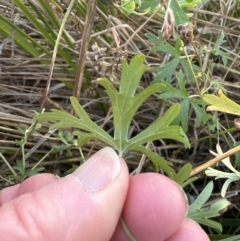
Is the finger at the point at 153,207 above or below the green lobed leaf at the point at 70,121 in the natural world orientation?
below

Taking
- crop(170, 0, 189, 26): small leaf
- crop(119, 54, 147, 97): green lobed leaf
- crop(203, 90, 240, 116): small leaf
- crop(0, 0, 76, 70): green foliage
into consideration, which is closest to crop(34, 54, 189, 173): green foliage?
crop(119, 54, 147, 97): green lobed leaf

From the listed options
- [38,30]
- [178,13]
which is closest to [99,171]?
[178,13]

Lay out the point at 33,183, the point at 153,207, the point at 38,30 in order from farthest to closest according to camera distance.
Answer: the point at 38,30, the point at 33,183, the point at 153,207

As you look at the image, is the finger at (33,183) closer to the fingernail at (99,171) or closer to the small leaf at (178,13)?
the fingernail at (99,171)

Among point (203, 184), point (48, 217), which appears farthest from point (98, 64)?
point (203, 184)

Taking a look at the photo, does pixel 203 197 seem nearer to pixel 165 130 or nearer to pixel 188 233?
pixel 188 233

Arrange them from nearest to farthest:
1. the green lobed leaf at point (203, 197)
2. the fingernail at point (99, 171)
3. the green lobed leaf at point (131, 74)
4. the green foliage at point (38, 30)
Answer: the green lobed leaf at point (131, 74), the fingernail at point (99, 171), the green lobed leaf at point (203, 197), the green foliage at point (38, 30)

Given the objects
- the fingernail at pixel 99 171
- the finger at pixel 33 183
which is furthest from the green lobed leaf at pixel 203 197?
the finger at pixel 33 183
